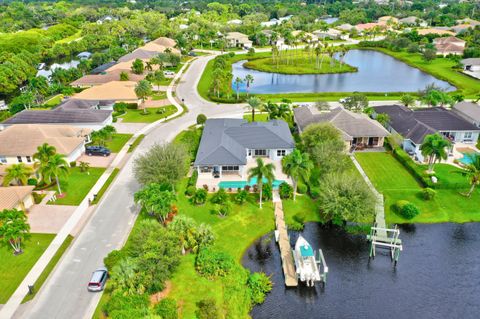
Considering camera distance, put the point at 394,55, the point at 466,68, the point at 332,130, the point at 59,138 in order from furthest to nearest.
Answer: the point at 394,55 < the point at 466,68 < the point at 59,138 < the point at 332,130

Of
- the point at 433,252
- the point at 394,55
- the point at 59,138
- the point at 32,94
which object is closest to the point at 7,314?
the point at 59,138

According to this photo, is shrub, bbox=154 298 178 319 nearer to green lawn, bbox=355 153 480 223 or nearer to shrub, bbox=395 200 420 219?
green lawn, bbox=355 153 480 223

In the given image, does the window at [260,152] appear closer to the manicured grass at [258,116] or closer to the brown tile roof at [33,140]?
the manicured grass at [258,116]

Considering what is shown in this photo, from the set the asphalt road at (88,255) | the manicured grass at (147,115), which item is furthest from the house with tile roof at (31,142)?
the manicured grass at (147,115)

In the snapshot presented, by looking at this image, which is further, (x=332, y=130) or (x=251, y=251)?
(x=332, y=130)

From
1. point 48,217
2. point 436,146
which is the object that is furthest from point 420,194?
point 48,217

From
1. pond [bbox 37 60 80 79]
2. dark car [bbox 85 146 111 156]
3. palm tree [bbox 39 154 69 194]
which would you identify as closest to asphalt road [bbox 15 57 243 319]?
dark car [bbox 85 146 111 156]

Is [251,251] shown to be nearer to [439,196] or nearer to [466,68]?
[439,196]
